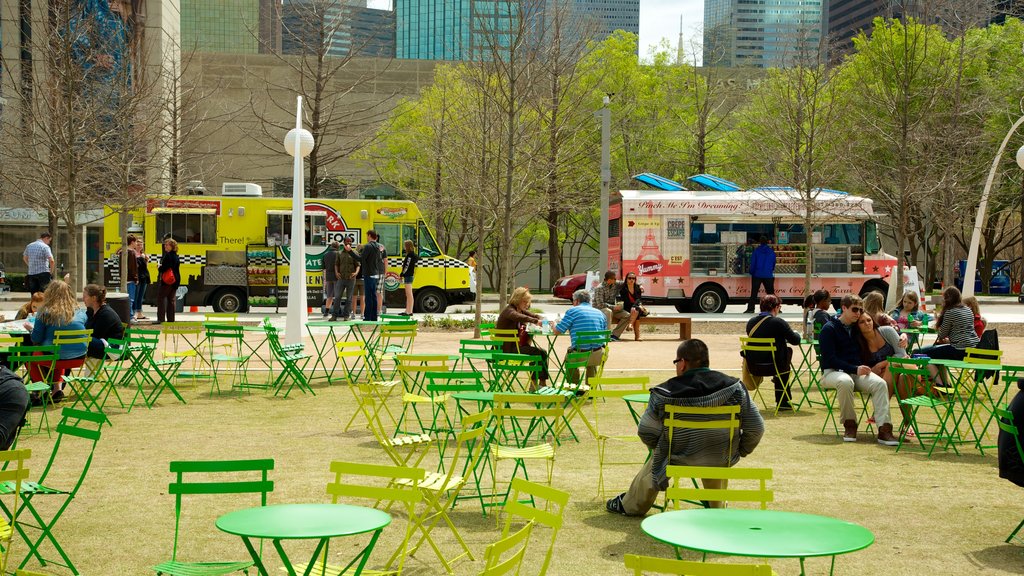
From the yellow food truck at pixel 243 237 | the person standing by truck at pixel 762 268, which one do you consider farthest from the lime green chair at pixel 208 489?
the person standing by truck at pixel 762 268

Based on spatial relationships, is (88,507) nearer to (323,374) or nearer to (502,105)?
(323,374)

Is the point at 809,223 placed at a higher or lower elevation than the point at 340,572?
higher

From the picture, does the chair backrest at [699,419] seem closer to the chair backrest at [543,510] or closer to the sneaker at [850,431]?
the chair backrest at [543,510]

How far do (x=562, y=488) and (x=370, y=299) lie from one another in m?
14.1

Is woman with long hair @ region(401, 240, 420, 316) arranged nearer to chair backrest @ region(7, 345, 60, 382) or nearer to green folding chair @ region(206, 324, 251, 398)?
green folding chair @ region(206, 324, 251, 398)

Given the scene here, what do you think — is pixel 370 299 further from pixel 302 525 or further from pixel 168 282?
pixel 302 525

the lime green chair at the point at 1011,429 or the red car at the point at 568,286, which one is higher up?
the lime green chair at the point at 1011,429

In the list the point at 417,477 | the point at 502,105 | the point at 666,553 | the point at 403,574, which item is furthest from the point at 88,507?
the point at 502,105

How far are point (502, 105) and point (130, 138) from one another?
26.4 feet

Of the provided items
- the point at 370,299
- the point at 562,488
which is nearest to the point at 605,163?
the point at 370,299

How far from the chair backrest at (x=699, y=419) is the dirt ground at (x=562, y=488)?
A: 0.65 metres

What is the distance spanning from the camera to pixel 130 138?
2202 centimetres

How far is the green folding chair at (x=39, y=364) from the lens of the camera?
379 inches

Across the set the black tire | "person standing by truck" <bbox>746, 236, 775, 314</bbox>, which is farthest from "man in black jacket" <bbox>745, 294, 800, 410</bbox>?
the black tire
